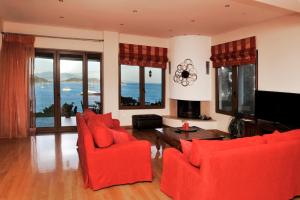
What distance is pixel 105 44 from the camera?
→ 670 centimetres

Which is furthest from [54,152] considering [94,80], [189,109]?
[189,109]

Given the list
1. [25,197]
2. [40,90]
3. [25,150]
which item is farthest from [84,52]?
[25,197]

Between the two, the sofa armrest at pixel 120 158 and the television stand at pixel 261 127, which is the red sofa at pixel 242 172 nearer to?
the sofa armrest at pixel 120 158

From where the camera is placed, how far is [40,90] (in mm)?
6363

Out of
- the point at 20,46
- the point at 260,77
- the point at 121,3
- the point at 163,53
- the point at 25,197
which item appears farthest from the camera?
the point at 163,53

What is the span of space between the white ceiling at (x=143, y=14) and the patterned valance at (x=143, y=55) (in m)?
0.72

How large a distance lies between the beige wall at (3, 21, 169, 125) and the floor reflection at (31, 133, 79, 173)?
1493 millimetres

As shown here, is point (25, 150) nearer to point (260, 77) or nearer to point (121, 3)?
point (121, 3)

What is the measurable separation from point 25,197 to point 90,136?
992mm

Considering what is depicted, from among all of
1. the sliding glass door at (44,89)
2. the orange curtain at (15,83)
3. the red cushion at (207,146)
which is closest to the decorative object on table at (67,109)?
the sliding glass door at (44,89)

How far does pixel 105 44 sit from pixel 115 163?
4.38 metres

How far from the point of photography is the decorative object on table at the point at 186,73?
22.9ft

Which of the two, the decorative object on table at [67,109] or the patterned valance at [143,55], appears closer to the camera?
the decorative object on table at [67,109]

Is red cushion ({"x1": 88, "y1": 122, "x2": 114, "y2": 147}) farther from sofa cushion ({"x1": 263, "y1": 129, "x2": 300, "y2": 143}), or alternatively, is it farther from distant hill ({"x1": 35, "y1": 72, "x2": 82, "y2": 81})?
distant hill ({"x1": 35, "y1": 72, "x2": 82, "y2": 81})
